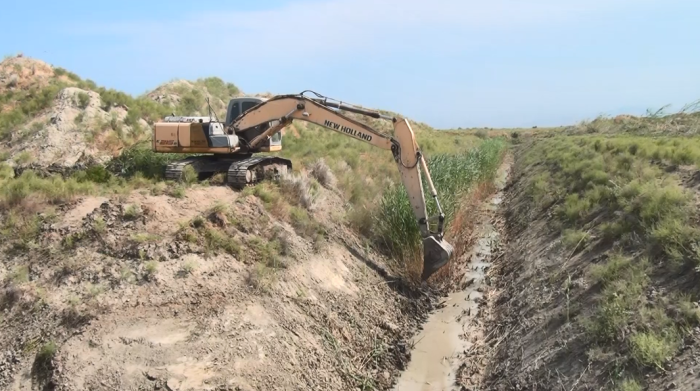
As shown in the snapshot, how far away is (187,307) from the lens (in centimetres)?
707

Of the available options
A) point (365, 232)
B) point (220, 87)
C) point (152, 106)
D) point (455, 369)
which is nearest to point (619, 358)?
point (455, 369)

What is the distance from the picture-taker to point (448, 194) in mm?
13297

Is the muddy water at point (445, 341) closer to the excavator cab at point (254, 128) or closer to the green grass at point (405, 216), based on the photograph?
the green grass at point (405, 216)

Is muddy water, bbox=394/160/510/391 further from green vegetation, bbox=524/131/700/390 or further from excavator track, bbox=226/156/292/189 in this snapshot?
excavator track, bbox=226/156/292/189

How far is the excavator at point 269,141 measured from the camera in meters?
10.2

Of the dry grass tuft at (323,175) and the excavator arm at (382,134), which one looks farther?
the dry grass tuft at (323,175)

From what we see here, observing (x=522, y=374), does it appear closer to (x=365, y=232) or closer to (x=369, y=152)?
(x=365, y=232)

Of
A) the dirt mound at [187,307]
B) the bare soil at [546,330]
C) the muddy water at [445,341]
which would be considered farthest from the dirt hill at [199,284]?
the bare soil at [546,330]

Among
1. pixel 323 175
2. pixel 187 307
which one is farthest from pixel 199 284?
pixel 323 175

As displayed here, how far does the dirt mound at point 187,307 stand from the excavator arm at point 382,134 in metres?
1.38

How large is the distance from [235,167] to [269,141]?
1.62m

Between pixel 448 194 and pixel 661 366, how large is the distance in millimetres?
7871

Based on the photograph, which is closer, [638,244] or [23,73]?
[638,244]

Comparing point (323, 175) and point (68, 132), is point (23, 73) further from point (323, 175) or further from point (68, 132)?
point (323, 175)
